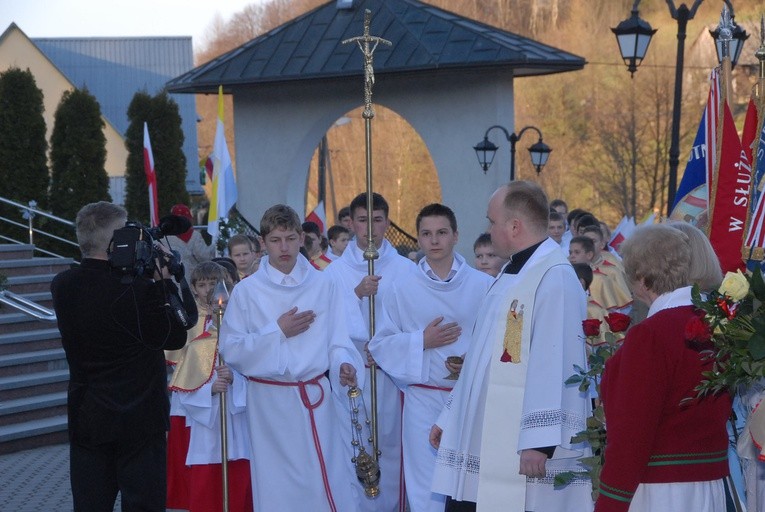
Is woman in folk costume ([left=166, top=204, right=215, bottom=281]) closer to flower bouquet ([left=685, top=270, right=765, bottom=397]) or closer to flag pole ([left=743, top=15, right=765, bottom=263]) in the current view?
flag pole ([left=743, top=15, right=765, bottom=263])

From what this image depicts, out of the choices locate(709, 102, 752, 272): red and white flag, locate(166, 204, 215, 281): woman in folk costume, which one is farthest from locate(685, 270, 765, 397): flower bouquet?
locate(166, 204, 215, 281): woman in folk costume

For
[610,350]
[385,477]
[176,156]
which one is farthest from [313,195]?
[610,350]

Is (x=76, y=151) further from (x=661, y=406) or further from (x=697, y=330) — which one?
(x=697, y=330)

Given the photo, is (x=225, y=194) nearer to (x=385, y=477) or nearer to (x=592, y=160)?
(x=385, y=477)

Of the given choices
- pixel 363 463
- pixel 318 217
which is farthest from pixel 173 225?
pixel 318 217

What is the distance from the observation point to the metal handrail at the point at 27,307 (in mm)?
12453

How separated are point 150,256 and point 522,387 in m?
1.89

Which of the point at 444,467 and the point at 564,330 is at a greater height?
the point at 564,330

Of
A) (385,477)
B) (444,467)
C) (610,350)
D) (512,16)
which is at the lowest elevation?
(385,477)

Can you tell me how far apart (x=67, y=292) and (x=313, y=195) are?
49480mm

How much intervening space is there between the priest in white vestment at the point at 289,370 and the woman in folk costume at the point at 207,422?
2.07 feet

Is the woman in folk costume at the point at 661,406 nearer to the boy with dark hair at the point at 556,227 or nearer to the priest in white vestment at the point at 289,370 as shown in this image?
the priest in white vestment at the point at 289,370

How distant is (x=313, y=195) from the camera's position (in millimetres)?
55031

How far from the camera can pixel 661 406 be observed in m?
3.87
